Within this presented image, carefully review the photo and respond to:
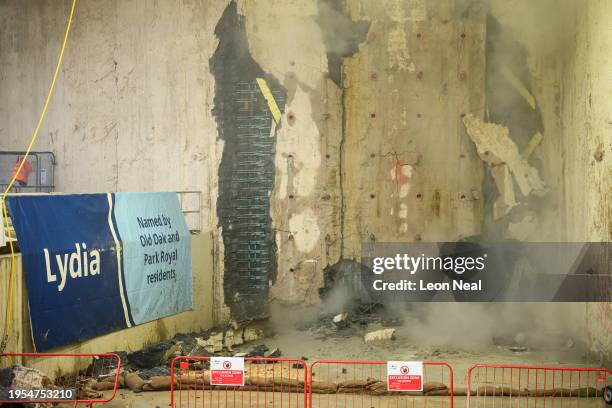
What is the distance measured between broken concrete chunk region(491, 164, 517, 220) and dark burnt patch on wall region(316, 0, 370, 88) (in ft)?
10.1

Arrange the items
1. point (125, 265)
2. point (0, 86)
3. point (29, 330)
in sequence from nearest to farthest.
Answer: point (29, 330), point (125, 265), point (0, 86)

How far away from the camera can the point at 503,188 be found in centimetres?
1371

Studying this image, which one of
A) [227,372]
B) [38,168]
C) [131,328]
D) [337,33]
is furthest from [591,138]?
[38,168]

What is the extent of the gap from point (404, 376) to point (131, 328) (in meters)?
4.43

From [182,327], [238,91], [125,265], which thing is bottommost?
[182,327]

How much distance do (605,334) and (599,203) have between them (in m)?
1.84

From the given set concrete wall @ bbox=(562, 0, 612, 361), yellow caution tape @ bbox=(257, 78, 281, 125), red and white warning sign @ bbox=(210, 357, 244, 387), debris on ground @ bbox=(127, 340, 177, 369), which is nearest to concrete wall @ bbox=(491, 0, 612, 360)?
concrete wall @ bbox=(562, 0, 612, 361)

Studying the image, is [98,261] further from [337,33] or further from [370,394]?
[337,33]

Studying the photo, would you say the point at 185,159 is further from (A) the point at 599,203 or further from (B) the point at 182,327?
(A) the point at 599,203

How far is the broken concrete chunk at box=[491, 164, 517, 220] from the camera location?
1369cm

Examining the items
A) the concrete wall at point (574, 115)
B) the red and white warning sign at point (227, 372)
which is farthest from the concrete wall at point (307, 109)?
the red and white warning sign at point (227, 372)

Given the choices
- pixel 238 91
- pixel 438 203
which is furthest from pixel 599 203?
pixel 238 91

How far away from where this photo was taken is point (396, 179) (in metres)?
13.9

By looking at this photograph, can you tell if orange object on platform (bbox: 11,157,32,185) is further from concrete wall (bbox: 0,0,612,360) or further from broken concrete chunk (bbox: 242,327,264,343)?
broken concrete chunk (bbox: 242,327,264,343)
